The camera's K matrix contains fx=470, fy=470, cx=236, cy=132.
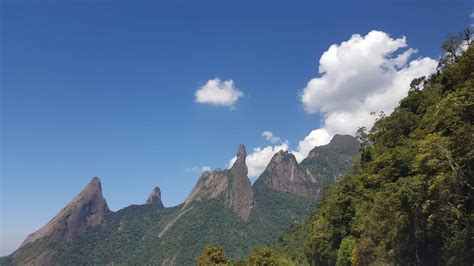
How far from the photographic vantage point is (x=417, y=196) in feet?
96.3

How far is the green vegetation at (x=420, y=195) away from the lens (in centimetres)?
2381

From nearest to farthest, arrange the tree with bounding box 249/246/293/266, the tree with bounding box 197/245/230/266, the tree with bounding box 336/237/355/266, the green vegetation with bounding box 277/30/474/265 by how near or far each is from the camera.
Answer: the green vegetation with bounding box 277/30/474/265 < the tree with bounding box 336/237/355/266 < the tree with bounding box 249/246/293/266 < the tree with bounding box 197/245/230/266

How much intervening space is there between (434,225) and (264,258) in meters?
22.5

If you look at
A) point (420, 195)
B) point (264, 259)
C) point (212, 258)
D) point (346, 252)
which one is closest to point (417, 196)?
point (420, 195)

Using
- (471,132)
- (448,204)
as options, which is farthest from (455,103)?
(448,204)

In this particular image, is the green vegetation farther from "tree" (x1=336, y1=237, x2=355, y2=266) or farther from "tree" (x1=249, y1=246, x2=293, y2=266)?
"tree" (x1=249, y1=246, x2=293, y2=266)

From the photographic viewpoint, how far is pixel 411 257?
108ft

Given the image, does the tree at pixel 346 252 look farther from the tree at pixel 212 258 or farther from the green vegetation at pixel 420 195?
the tree at pixel 212 258

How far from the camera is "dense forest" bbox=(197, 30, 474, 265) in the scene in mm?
23891

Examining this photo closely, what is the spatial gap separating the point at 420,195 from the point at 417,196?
1.15 feet

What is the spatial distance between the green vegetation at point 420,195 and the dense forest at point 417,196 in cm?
5

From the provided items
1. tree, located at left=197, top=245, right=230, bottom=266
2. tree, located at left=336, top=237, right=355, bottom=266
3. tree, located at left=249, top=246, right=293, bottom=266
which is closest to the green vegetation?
tree, located at left=336, top=237, right=355, bottom=266

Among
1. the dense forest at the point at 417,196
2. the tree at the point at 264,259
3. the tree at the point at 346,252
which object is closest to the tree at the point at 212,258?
the dense forest at the point at 417,196

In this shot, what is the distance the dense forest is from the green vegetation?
0.05m
